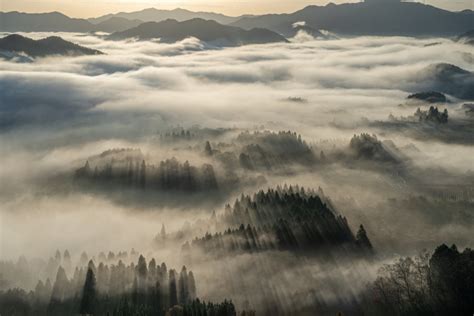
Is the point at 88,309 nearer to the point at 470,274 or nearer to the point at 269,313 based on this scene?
the point at 269,313

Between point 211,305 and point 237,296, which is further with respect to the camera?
point 237,296

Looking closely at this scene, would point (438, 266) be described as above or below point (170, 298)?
above

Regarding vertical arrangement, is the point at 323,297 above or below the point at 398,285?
below

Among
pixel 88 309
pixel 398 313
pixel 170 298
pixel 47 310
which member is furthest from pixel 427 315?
pixel 47 310

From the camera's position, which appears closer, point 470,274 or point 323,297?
point 470,274

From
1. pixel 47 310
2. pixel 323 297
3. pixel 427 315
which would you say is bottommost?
pixel 47 310

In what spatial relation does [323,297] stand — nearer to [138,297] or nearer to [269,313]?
[269,313]

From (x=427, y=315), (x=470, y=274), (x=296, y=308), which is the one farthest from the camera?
(x=296, y=308)

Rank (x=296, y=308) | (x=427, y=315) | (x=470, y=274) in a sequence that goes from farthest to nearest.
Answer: (x=296, y=308) → (x=470, y=274) → (x=427, y=315)

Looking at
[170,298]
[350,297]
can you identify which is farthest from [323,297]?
[170,298]
